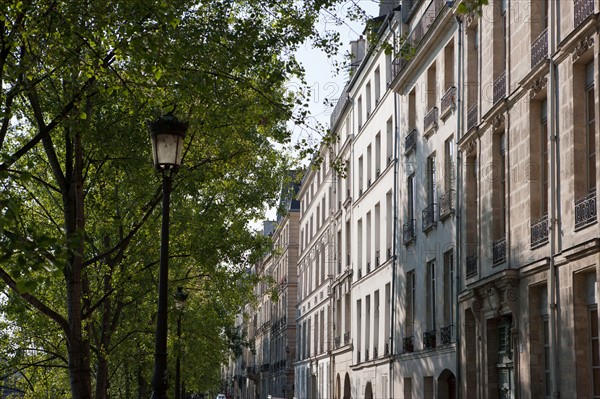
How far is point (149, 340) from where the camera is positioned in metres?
34.6

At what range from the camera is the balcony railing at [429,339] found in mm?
24672

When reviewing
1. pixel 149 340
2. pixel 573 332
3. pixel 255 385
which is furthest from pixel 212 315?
pixel 255 385

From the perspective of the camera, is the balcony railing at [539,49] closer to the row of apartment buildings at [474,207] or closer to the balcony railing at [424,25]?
the row of apartment buildings at [474,207]

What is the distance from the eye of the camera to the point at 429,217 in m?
25.4

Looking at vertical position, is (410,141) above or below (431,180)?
above

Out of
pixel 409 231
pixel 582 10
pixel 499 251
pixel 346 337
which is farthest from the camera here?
pixel 346 337

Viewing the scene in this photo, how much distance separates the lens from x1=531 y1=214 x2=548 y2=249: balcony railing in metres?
16.8

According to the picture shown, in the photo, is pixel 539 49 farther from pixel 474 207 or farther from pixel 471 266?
pixel 471 266

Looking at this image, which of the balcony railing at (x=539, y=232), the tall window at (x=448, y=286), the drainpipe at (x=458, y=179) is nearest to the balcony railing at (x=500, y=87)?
the drainpipe at (x=458, y=179)

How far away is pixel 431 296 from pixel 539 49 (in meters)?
9.78

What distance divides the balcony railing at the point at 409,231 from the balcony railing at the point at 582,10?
12314 mm

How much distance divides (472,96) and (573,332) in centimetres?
854

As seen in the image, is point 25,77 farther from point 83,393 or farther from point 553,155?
point 553,155

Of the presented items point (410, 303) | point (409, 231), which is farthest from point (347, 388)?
point (409, 231)
